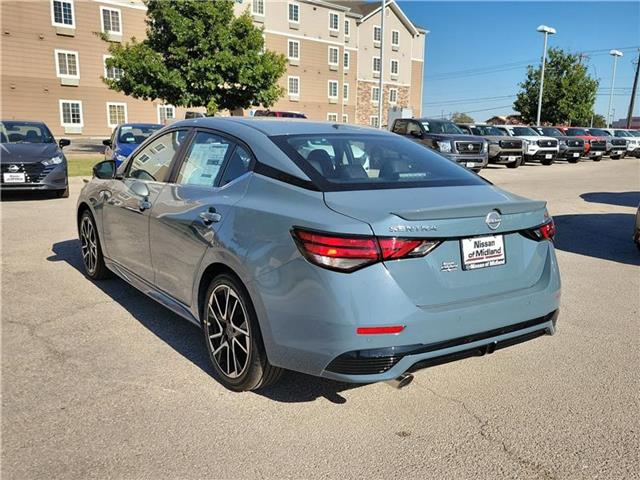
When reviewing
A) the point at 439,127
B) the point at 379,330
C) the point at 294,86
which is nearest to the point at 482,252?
the point at 379,330

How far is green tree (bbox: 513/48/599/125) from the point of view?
45062 millimetres

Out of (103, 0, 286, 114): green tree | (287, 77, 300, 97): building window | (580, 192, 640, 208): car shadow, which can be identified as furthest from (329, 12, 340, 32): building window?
(580, 192, 640, 208): car shadow

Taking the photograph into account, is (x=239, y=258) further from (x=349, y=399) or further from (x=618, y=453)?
(x=618, y=453)

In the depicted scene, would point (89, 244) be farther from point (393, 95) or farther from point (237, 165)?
point (393, 95)

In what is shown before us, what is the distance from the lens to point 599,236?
8.73 m

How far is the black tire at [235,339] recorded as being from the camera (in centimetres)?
311

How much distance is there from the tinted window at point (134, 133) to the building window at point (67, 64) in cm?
2917

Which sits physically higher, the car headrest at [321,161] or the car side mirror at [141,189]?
the car headrest at [321,161]

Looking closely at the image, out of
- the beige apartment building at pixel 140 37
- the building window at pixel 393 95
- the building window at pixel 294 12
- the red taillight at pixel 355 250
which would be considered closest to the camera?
the red taillight at pixel 355 250

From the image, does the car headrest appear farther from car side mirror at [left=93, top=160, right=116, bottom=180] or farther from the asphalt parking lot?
car side mirror at [left=93, top=160, right=116, bottom=180]

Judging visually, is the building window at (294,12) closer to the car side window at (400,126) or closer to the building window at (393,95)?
the building window at (393,95)

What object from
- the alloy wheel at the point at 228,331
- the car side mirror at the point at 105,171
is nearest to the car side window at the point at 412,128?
the car side mirror at the point at 105,171

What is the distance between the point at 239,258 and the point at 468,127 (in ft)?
73.2

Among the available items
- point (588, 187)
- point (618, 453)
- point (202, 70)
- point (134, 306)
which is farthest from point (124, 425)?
point (202, 70)
